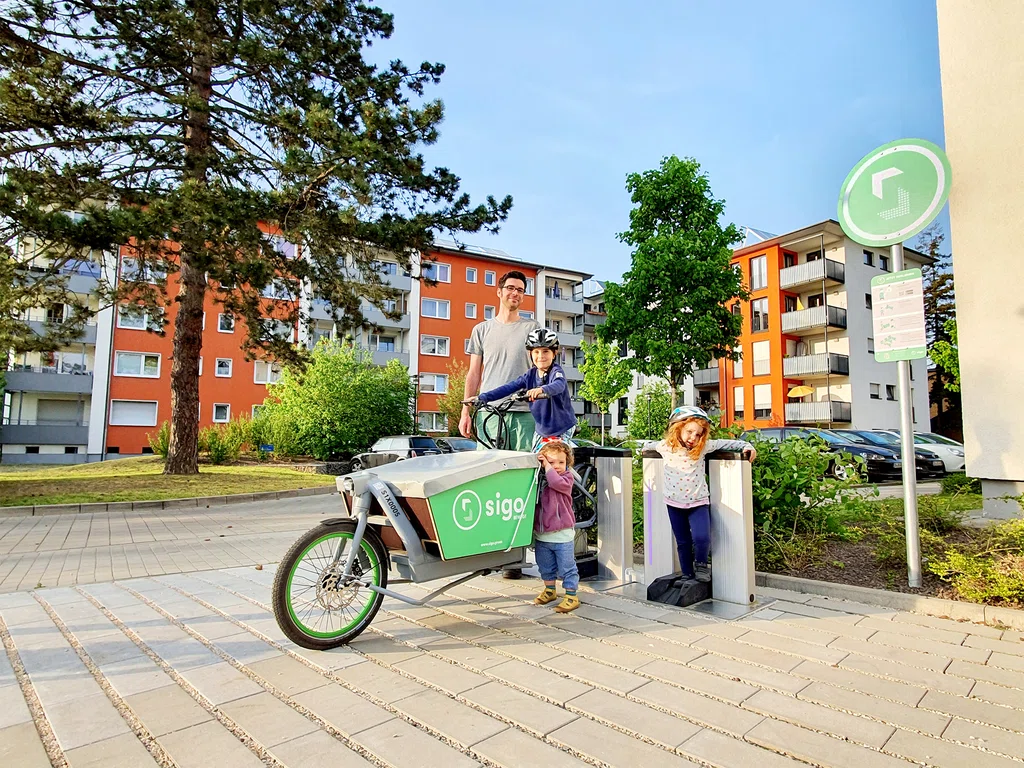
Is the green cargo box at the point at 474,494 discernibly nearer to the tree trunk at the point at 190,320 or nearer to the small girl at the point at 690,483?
the small girl at the point at 690,483

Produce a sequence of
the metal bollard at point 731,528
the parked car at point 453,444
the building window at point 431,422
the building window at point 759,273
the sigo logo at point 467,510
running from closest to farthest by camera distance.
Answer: the sigo logo at point 467,510 → the metal bollard at point 731,528 → the parked car at point 453,444 → the building window at point 759,273 → the building window at point 431,422

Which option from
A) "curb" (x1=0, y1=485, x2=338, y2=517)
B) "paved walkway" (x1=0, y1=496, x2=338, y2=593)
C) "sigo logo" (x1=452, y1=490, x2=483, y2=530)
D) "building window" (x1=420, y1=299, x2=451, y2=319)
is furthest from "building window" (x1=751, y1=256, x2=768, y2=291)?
"sigo logo" (x1=452, y1=490, x2=483, y2=530)

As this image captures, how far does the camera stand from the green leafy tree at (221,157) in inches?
461

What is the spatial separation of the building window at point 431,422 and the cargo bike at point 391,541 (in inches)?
1548

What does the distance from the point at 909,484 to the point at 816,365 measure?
116 ft

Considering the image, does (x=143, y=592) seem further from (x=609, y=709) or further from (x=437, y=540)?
(x=609, y=709)

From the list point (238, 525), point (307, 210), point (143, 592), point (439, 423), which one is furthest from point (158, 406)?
point (143, 592)

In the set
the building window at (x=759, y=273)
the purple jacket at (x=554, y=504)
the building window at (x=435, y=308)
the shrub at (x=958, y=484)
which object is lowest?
the shrub at (x=958, y=484)

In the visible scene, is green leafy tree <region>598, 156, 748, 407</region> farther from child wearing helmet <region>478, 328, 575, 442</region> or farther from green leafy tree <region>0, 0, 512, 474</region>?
child wearing helmet <region>478, 328, 575, 442</region>

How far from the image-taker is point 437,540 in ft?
10.9

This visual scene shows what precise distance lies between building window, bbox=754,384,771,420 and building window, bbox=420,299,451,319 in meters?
22.6

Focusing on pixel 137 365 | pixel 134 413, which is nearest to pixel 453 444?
pixel 134 413

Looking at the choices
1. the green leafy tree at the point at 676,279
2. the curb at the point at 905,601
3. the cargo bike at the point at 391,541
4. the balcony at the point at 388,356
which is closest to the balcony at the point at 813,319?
the green leafy tree at the point at 676,279

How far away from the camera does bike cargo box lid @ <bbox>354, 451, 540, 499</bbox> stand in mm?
3295
